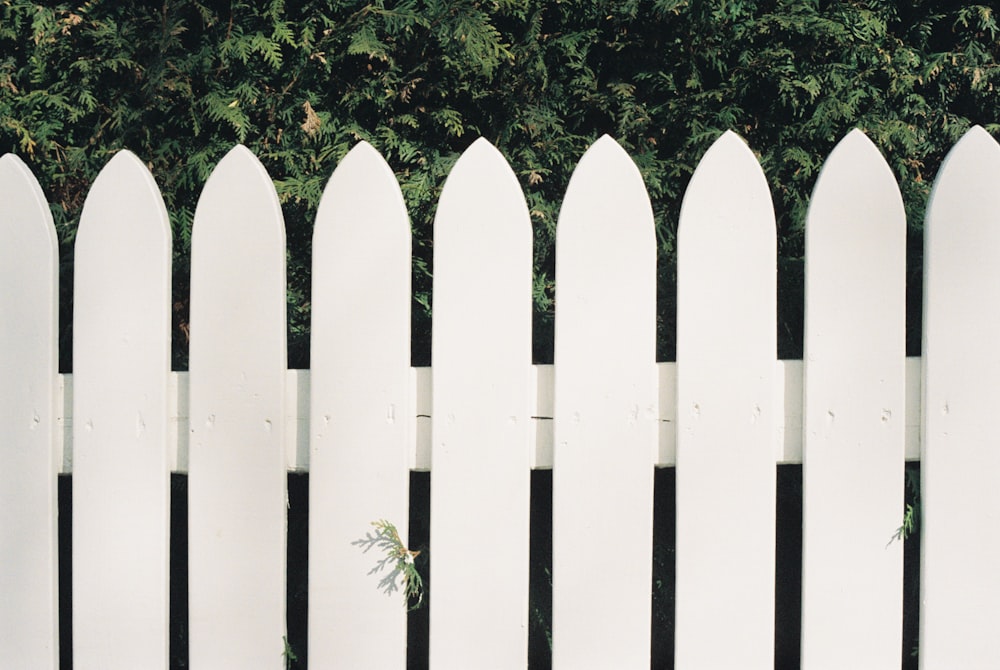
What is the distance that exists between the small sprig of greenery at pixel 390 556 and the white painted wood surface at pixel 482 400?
0.05 m

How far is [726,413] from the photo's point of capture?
1.37 m

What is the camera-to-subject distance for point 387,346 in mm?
1368

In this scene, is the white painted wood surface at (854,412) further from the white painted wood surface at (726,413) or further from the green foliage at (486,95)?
the green foliage at (486,95)

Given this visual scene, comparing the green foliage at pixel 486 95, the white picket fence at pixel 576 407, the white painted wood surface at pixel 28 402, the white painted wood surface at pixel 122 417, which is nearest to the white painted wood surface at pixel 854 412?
the white picket fence at pixel 576 407

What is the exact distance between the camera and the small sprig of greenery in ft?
4.51

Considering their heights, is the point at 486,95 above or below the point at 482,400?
above

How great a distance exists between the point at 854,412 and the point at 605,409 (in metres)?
0.48

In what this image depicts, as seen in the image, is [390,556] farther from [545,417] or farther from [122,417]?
[122,417]

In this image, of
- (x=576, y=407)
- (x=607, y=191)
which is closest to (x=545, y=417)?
(x=576, y=407)

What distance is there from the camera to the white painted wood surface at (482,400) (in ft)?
4.47

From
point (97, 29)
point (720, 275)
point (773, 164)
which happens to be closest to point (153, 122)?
point (97, 29)

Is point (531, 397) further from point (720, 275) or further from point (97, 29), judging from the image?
point (97, 29)

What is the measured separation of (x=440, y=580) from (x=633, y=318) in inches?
24.7

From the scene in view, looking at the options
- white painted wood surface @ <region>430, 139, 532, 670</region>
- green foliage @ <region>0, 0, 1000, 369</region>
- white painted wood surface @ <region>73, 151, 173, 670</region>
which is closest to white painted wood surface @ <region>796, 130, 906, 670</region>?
green foliage @ <region>0, 0, 1000, 369</region>
